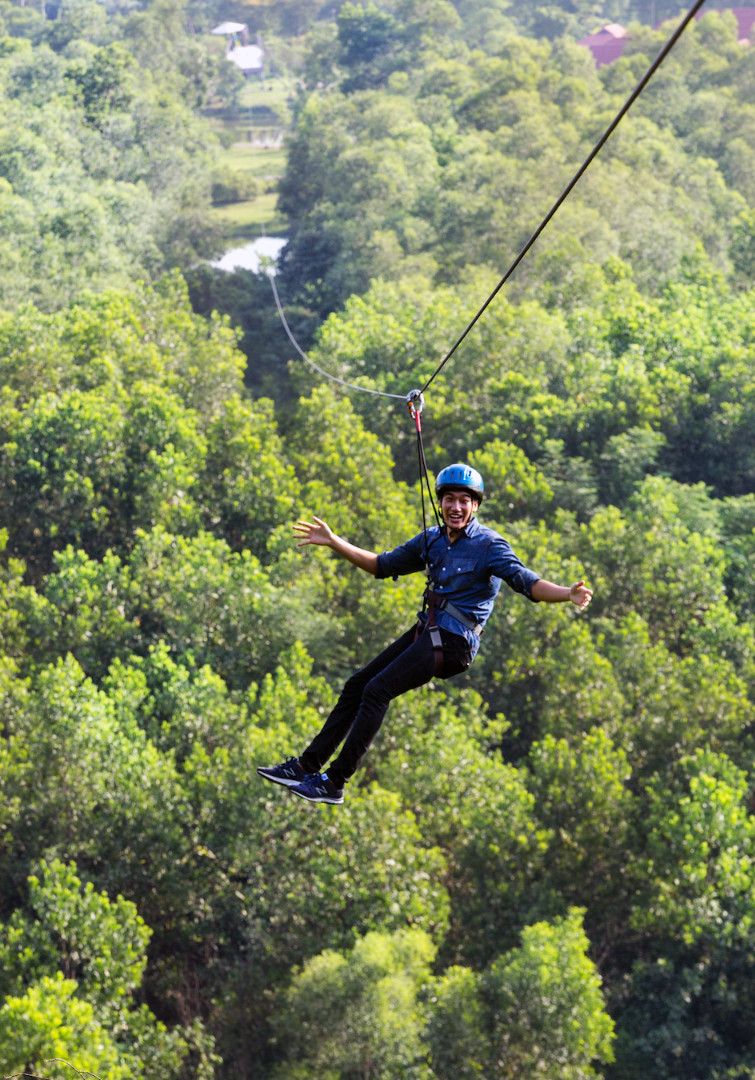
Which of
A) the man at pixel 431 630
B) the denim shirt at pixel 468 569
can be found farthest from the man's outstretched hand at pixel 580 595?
the denim shirt at pixel 468 569

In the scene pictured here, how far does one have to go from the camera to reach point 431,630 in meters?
Answer: 8.00

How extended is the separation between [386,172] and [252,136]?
50365mm

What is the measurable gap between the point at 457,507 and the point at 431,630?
770 mm

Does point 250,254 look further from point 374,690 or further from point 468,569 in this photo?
point 374,690

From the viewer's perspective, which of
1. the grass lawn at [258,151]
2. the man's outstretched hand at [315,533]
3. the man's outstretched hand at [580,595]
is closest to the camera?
the man's outstretched hand at [580,595]

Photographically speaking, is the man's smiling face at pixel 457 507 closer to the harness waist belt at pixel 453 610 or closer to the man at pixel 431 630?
the man at pixel 431 630

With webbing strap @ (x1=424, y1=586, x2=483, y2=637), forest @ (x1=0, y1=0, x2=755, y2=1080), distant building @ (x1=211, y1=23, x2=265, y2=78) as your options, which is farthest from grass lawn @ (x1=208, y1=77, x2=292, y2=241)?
webbing strap @ (x1=424, y1=586, x2=483, y2=637)

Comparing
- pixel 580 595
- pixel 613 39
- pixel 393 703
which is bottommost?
pixel 613 39

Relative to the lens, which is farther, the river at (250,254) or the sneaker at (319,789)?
the river at (250,254)

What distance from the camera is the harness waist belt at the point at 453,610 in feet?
26.3

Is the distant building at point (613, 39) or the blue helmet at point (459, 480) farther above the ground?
the blue helmet at point (459, 480)

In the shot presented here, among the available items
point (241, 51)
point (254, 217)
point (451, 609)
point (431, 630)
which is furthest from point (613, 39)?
point (431, 630)

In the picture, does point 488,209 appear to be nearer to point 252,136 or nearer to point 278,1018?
point 278,1018

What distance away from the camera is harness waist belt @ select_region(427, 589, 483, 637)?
8.02 m
